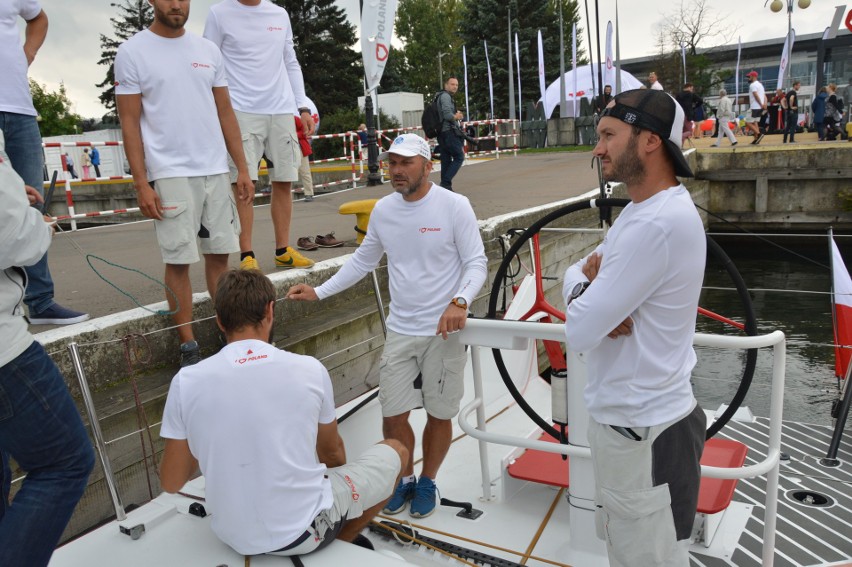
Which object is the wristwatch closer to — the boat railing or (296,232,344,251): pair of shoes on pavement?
the boat railing

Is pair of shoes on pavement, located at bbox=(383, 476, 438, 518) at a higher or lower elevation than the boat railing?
lower

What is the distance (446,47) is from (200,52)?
2271 inches

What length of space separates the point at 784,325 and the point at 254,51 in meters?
9.69

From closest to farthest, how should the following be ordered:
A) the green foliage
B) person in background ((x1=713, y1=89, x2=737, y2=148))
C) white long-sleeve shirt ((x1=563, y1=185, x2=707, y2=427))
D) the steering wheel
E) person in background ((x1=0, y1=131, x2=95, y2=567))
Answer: white long-sleeve shirt ((x1=563, y1=185, x2=707, y2=427)) < person in background ((x1=0, y1=131, x2=95, y2=567)) < the steering wheel < person in background ((x1=713, y1=89, x2=737, y2=148)) < the green foliage

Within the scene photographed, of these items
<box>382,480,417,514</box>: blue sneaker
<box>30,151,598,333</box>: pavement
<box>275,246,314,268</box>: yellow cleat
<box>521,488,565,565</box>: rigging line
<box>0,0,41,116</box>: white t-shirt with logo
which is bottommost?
<box>521,488,565,565</box>: rigging line

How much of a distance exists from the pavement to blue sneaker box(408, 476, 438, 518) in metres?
1.64

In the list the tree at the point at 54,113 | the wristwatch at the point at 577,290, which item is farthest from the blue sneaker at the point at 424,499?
the tree at the point at 54,113

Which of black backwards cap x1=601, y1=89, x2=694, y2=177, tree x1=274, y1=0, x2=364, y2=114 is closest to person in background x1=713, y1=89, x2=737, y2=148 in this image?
black backwards cap x1=601, y1=89, x2=694, y2=177

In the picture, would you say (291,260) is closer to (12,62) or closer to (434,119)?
(12,62)

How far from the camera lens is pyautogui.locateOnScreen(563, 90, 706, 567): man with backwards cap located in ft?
5.82

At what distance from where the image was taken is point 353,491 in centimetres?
231

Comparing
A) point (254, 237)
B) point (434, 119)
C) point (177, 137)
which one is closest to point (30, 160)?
point (177, 137)

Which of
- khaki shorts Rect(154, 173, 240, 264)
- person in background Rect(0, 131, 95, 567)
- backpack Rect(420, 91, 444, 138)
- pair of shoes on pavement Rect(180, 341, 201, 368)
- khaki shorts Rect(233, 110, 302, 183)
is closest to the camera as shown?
person in background Rect(0, 131, 95, 567)

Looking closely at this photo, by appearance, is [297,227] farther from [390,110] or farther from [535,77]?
[535,77]
